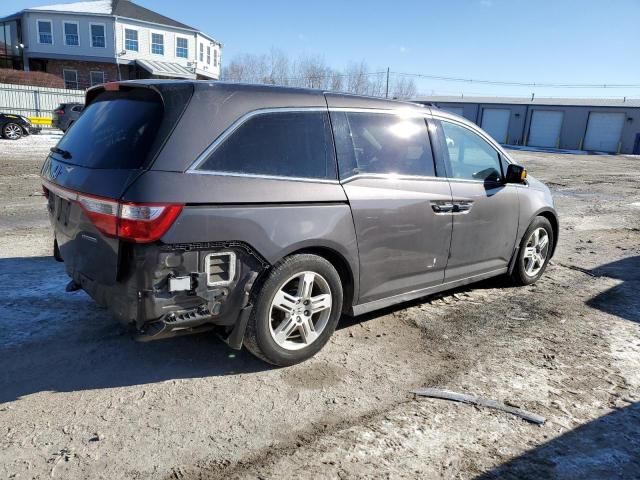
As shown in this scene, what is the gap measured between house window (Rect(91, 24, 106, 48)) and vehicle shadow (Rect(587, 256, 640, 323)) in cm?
4125

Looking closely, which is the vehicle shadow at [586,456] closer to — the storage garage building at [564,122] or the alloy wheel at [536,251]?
the alloy wheel at [536,251]

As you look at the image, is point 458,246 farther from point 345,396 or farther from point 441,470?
point 441,470

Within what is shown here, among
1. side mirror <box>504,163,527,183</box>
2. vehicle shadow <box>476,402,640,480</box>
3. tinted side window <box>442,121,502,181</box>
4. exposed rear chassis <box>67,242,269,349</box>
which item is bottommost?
vehicle shadow <box>476,402,640,480</box>

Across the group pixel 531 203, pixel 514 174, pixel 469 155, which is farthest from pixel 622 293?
pixel 469 155

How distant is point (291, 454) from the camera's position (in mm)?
2648

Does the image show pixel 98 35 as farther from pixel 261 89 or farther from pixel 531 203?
pixel 261 89

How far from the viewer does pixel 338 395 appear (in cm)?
324

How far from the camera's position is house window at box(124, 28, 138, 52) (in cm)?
3922

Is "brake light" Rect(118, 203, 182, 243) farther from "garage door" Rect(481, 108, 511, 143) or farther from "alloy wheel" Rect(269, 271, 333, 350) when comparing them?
"garage door" Rect(481, 108, 511, 143)

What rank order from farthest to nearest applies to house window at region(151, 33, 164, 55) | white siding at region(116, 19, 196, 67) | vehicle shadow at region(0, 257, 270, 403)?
house window at region(151, 33, 164, 55), white siding at region(116, 19, 196, 67), vehicle shadow at region(0, 257, 270, 403)

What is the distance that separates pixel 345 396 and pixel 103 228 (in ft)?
6.00

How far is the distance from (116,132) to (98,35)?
41748 mm

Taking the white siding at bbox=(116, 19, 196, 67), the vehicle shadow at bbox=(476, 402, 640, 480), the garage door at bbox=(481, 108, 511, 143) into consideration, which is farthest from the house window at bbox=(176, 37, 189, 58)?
the vehicle shadow at bbox=(476, 402, 640, 480)

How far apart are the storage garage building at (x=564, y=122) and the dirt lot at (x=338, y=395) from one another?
4024cm
